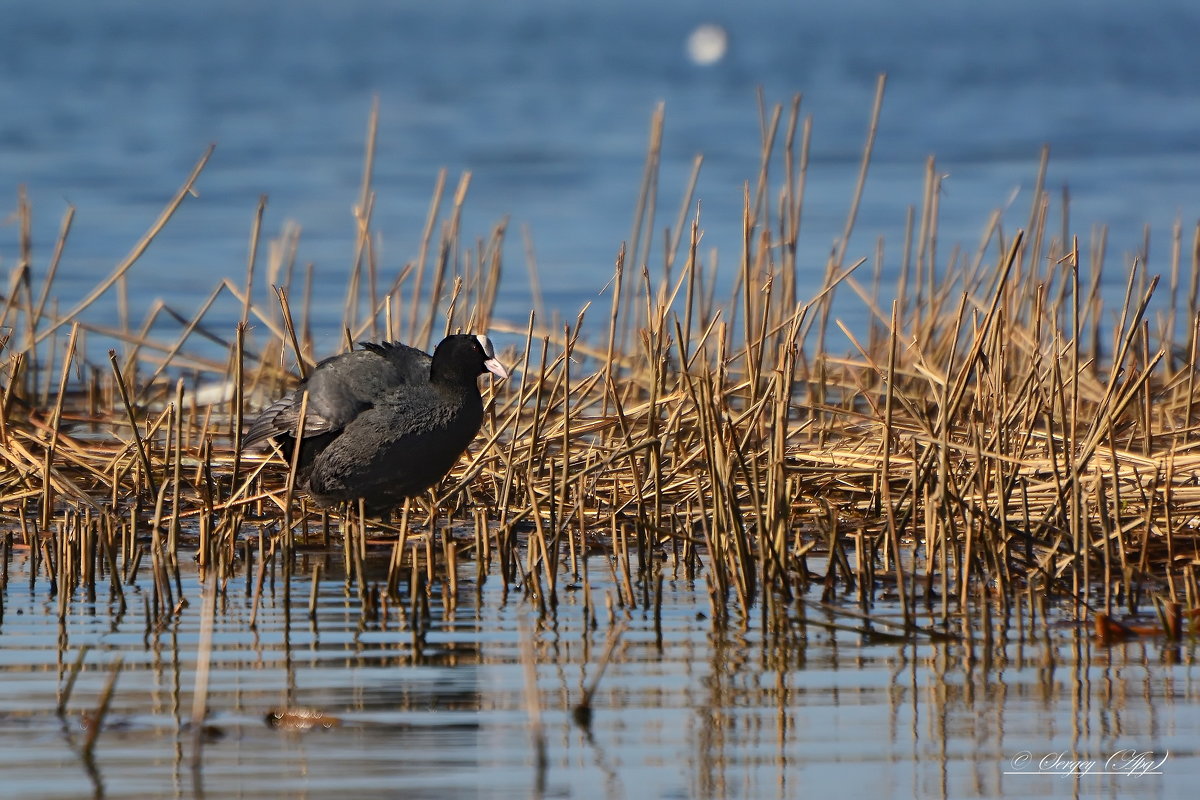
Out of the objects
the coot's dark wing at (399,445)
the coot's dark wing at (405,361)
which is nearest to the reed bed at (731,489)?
the coot's dark wing at (399,445)

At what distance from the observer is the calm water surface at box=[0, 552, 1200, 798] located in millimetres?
3621

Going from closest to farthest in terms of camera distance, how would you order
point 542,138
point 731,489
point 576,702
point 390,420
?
point 576,702
point 731,489
point 390,420
point 542,138

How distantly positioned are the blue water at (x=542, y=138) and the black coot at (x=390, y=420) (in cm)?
466

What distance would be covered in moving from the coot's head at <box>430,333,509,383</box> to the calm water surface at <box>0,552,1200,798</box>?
172cm

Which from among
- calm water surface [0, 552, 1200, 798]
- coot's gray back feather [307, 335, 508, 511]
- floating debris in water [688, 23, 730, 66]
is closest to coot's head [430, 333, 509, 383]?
coot's gray back feather [307, 335, 508, 511]

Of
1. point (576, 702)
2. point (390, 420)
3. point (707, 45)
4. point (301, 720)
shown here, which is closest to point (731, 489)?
point (576, 702)

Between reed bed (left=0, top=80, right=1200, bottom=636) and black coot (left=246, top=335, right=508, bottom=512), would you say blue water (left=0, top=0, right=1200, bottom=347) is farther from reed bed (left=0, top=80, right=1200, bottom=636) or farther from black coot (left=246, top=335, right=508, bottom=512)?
black coot (left=246, top=335, right=508, bottom=512)

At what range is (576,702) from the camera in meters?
4.16

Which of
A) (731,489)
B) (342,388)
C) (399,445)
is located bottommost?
(731,489)

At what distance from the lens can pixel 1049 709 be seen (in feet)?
13.4

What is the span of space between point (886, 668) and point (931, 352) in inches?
200

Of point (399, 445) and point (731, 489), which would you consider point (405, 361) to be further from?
point (731, 489)

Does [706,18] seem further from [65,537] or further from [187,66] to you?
[65,537]

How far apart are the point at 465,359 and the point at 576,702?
280cm
